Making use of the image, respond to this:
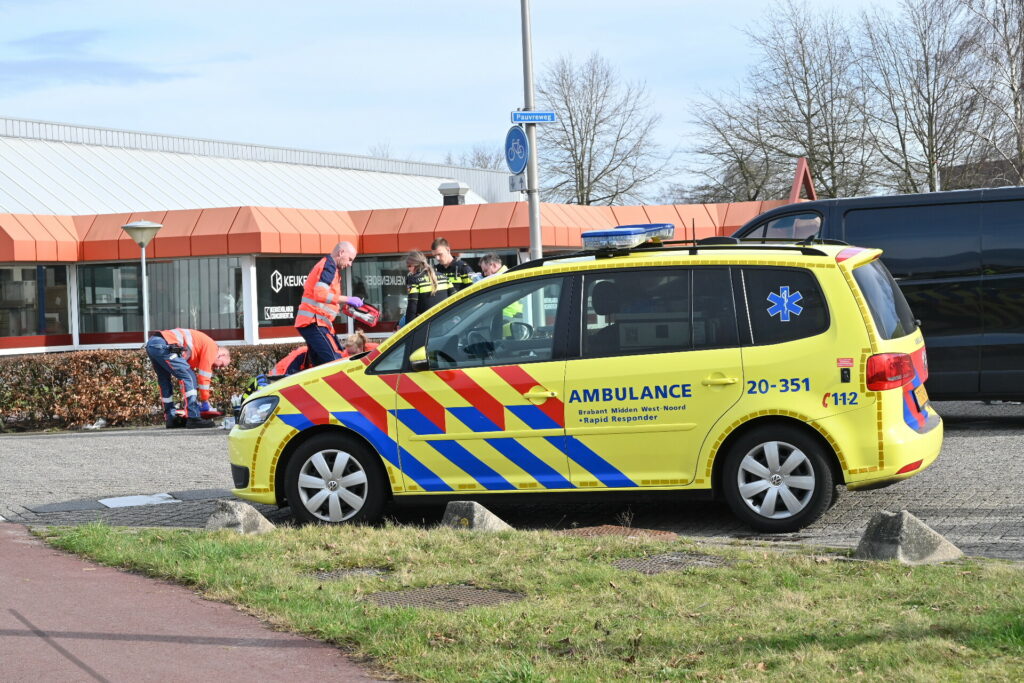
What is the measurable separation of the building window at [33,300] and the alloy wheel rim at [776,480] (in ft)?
71.0

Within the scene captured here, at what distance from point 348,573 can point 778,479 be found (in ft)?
8.31

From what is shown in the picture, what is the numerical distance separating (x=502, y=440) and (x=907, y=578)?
2696mm

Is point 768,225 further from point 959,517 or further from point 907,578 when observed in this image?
point 907,578

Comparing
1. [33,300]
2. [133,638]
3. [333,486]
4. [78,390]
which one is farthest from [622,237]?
[33,300]

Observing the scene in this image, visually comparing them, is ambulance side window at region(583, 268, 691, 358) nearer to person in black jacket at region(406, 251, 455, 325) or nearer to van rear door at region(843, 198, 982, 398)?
van rear door at region(843, 198, 982, 398)

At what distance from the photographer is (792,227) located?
11.3 metres

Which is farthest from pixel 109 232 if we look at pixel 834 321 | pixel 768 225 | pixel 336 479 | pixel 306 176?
pixel 834 321

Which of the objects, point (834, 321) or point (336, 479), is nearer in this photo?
point (834, 321)

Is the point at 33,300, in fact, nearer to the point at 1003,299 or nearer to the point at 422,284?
the point at 422,284

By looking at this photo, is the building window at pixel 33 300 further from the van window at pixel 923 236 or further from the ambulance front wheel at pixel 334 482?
the ambulance front wheel at pixel 334 482

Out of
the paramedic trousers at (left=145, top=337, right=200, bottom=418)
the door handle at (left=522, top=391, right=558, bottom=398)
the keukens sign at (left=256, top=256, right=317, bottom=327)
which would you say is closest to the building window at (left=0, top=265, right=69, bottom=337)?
the keukens sign at (left=256, top=256, right=317, bottom=327)

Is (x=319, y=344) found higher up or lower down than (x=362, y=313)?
lower down

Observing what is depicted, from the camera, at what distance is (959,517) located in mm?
7363

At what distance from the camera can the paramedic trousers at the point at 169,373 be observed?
592 inches
